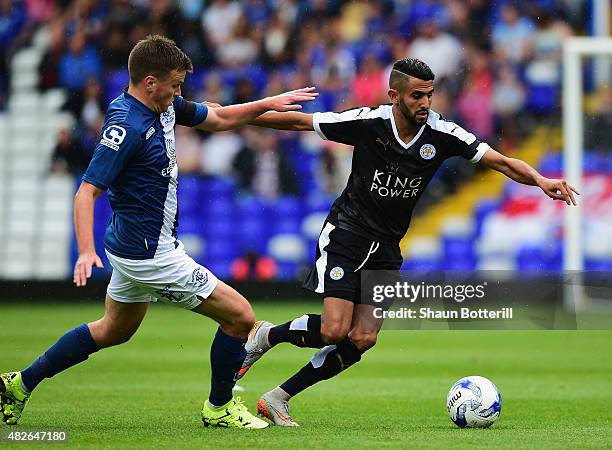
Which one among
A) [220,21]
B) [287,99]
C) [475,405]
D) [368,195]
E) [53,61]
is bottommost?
[475,405]

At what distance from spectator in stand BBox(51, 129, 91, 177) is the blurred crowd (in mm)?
23

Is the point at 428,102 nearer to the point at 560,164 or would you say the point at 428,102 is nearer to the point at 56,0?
the point at 560,164

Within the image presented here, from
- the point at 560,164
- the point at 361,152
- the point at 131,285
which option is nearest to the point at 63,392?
the point at 131,285

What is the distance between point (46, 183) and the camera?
1847cm

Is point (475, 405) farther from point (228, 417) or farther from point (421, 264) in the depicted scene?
point (421, 264)

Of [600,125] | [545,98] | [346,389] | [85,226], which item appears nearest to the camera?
[85,226]

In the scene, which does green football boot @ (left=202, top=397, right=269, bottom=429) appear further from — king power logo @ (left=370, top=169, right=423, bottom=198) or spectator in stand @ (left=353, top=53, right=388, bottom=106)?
spectator in stand @ (left=353, top=53, right=388, bottom=106)

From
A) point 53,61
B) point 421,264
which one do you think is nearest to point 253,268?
point 421,264

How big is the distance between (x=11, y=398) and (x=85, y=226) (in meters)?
1.38

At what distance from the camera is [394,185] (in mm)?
7316

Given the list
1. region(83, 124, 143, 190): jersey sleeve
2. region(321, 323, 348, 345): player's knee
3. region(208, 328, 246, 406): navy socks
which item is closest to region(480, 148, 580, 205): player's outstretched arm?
region(321, 323, 348, 345): player's knee

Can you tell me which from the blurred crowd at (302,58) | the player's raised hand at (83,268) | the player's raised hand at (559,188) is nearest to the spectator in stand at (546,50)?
the blurred crowd at (302,58)

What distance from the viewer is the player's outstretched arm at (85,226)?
19.4 ft

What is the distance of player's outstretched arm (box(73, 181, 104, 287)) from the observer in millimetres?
5898
